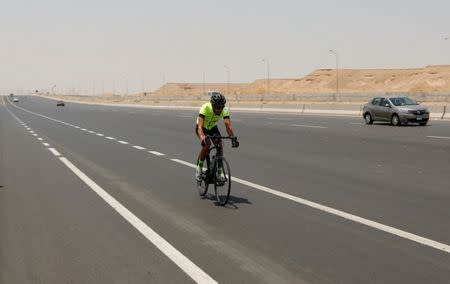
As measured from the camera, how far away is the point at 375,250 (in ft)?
20.0

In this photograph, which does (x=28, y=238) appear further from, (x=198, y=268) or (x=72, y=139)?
(x=72, y=139)

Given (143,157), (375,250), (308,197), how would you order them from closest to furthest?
(375,250) < (308,197) < (143,157)

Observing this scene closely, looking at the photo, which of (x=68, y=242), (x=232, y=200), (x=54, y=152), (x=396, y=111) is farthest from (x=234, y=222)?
(x=396, y=111)

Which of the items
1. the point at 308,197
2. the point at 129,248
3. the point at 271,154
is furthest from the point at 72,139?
the point at 129,248

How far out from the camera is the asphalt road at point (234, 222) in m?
5.51

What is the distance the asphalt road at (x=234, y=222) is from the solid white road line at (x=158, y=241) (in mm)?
18

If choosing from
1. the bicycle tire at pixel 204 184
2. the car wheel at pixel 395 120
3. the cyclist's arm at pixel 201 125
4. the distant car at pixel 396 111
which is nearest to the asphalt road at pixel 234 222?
the bicycle tire at pixel 204 184

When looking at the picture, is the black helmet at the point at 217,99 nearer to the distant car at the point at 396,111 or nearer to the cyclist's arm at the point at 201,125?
the cyclist's arm at the point at 201,125

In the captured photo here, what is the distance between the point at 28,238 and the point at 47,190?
3.82 m

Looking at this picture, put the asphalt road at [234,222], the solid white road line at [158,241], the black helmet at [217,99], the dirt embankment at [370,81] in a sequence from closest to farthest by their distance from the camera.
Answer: the solid white road line at [158,241] < the asphalt road at [234,222] < the black helmet at [217,99] < the dirt embankment at [370,81]

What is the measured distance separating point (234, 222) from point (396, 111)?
2424cm

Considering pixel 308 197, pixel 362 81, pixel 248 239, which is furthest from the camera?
pixel 362 81

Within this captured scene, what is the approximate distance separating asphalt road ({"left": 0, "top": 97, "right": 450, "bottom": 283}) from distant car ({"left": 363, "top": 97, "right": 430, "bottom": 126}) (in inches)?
583

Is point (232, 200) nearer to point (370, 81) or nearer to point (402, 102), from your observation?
point (402, 102)
